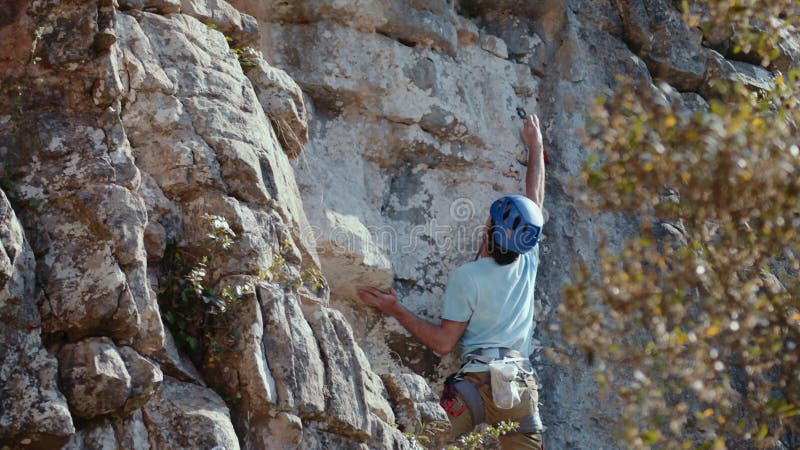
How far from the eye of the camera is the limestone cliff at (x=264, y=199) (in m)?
6.31

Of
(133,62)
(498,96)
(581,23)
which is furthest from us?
(581,23)

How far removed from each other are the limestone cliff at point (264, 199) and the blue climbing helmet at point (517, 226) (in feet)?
2.93

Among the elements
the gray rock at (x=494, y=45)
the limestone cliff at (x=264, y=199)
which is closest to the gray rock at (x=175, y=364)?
the limestone cliff at (x=264, y=199)

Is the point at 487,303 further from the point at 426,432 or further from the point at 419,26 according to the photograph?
the point at 419,26

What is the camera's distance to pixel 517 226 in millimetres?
8867

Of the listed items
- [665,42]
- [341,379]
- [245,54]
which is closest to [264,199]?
[341,379]

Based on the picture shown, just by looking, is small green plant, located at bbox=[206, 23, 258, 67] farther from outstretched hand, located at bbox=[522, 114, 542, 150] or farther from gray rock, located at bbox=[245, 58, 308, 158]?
outstretched hand, located at bbox=[522, 114, 542, 150]

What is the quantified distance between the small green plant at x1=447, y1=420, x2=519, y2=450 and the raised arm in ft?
6.96

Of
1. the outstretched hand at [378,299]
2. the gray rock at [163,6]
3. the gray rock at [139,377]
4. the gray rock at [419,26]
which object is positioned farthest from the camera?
the gray rock at [419,26]

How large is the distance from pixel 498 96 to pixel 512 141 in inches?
16.5

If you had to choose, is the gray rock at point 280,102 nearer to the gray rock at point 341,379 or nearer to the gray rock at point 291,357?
the gray rock at point 341,379

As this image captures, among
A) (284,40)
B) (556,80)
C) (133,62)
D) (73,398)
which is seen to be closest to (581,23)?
(556,80)

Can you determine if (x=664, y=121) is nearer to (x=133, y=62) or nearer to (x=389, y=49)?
(x=133, y=62)

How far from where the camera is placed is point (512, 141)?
10250 mm
